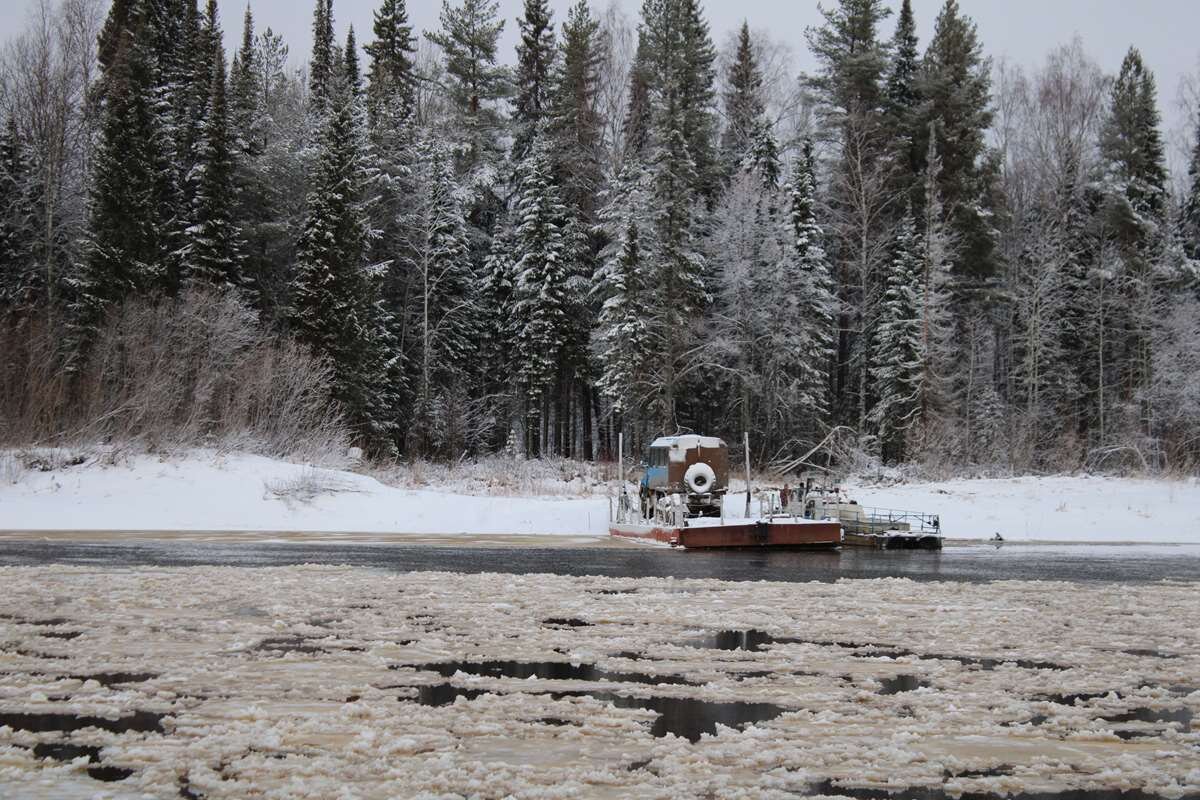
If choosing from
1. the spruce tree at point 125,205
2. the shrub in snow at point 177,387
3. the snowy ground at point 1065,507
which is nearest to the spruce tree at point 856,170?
the snowy ground at point 1065,507

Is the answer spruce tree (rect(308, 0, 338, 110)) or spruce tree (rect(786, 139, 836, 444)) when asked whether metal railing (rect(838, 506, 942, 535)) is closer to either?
spruce tree (rect(786, 139, 836, 444))

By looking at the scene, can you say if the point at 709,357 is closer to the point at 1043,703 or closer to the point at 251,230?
the point at 251,230

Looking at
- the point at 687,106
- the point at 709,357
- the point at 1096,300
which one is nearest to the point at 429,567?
the point at 709,357

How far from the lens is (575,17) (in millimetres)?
56938

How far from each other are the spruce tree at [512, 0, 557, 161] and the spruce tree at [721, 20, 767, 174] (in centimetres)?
1039

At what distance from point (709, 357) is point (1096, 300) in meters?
20.2

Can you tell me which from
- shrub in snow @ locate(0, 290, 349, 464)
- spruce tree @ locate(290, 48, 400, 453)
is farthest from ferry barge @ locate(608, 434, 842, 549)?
spruce tree @ locate(290, 48, 400, 453)

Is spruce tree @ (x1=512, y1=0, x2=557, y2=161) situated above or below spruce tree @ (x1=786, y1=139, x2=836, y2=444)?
above

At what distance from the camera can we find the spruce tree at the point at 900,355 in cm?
4653

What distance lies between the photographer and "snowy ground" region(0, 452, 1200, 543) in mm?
30062

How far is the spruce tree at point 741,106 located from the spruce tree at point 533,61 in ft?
34.1

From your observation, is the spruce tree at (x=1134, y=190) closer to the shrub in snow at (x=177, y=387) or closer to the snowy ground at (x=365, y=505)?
the snowy ground at (x=365, y=505)

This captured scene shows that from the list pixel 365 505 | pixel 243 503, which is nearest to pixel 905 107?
pixel 365 505

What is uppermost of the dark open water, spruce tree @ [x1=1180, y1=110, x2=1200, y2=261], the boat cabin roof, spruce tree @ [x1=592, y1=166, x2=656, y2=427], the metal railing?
spruce tree @ [x1=1180, y1=110, x2=1200, y2=261]
